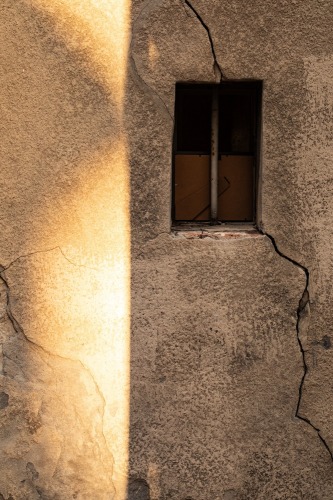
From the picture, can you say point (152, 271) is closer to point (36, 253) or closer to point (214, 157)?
point (36, 253)

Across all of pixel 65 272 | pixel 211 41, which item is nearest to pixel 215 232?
pixel 65 272

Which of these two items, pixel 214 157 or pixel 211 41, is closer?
pixel 211 41

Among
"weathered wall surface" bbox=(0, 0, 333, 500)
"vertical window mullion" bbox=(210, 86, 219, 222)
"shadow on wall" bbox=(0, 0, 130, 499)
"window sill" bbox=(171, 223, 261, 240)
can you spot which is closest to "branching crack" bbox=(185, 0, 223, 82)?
"weathered wall surface" bbox=(0, 0, 333, 500)

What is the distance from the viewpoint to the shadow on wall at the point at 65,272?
92.4 inches

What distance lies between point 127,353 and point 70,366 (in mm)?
230

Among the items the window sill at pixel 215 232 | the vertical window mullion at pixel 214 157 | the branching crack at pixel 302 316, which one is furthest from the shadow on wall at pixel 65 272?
the branching crack at pixel 302 316

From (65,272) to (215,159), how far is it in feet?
2.58

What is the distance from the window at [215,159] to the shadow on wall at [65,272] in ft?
1.08

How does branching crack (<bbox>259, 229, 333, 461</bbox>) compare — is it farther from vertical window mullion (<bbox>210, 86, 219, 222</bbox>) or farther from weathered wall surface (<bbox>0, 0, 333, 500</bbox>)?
vertical window mullion (<bbox>210, 86, 219, 222</bbox>)

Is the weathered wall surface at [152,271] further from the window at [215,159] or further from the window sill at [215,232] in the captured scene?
the window at [215,159]

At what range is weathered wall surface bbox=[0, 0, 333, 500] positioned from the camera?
235 centimetres

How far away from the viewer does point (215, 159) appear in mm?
2582

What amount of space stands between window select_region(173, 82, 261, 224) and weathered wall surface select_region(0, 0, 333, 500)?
0.21 metres

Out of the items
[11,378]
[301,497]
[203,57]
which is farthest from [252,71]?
[301,497]
